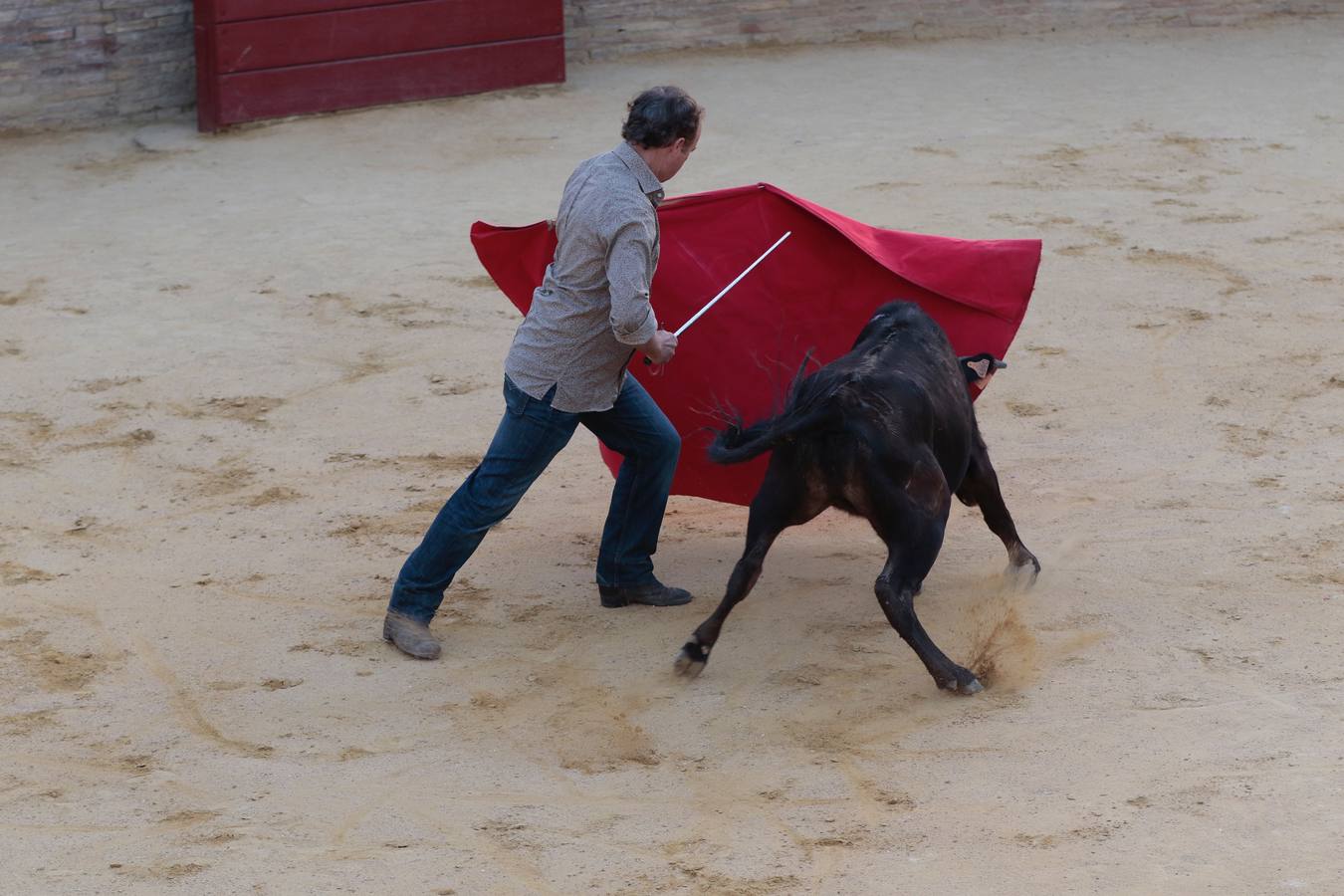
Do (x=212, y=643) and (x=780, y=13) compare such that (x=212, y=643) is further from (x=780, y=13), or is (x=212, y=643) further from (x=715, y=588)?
(x=780, y=13)

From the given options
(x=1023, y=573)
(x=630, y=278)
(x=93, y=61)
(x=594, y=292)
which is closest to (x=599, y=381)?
(x=594, y=292)

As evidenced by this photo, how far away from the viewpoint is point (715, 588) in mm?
4449

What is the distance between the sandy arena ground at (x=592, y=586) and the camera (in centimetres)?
317

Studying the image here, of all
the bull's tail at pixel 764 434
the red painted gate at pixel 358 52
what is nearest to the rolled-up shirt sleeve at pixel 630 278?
the bull's tail at pixel 764 434

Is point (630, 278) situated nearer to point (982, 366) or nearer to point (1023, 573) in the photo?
point (982, 366)

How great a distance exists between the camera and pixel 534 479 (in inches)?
158

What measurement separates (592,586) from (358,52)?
5.51 m

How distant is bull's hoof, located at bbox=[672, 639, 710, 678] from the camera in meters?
3.85

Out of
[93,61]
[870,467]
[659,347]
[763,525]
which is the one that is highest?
[93,61]

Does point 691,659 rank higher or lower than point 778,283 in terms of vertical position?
lower

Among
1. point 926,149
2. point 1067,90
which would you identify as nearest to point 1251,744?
point 926,149

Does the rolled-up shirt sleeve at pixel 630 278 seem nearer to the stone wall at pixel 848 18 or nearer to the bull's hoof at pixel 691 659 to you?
the bull's hoof at pixel 691 659

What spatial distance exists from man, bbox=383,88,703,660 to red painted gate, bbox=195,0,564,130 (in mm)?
5389

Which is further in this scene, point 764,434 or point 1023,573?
point 1023,573
